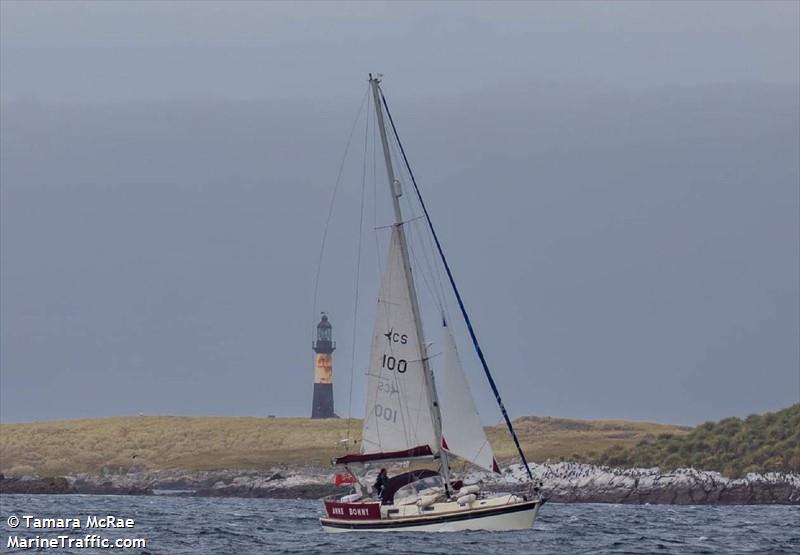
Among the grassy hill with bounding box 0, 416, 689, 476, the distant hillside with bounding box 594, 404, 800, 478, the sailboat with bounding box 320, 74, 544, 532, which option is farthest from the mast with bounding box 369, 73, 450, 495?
the grassy hill with bounding box 0, 416, 689, 476

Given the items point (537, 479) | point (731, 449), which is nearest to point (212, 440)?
point (731, 449)

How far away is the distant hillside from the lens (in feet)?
251

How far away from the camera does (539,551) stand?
4594 cm

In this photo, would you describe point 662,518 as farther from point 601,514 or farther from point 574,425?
point 574,425

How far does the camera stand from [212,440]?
116 meters

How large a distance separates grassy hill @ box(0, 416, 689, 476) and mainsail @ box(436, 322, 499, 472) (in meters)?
45.4

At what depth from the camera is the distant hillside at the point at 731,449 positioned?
251 ft

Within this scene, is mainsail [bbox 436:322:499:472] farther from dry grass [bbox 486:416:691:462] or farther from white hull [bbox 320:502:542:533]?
dry grass [bbox 486:416:691:462]

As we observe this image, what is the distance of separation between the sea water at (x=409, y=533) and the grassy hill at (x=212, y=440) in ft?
95.5

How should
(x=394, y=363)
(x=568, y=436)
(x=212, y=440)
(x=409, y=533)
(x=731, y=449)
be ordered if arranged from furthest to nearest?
(x=212, y=440) → (x=568, y=436) → (x=731, y=449) → (x=394, y=363) → (x=409, y=533)

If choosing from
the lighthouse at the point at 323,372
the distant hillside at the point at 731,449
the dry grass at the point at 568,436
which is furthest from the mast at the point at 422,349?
the lighthouse at the point at 323,372

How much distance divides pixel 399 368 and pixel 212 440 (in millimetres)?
65792

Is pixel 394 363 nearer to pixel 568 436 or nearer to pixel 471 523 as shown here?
pixel 471 523

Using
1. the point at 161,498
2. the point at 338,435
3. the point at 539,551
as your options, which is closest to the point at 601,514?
the point at 539,551
